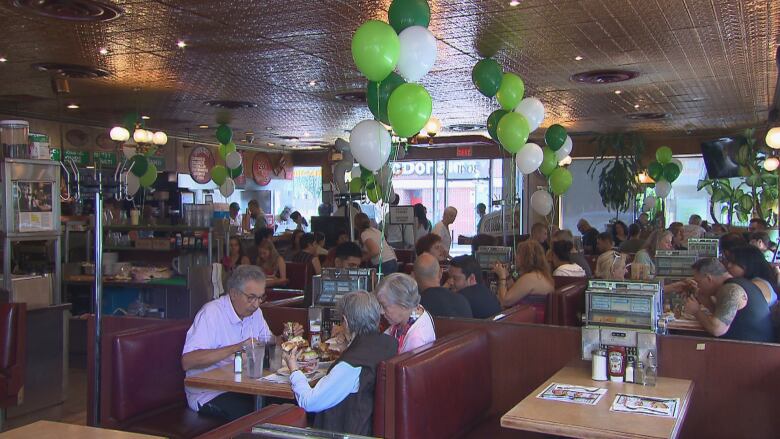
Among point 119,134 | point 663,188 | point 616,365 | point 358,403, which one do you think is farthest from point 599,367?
point 663,188

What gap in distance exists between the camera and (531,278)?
607 centimetres

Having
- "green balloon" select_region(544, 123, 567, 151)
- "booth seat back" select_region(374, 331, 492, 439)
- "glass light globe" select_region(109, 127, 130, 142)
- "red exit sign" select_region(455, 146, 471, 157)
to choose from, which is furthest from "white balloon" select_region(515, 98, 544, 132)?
"red exit sign" select_region(455, 146, 471, 157)

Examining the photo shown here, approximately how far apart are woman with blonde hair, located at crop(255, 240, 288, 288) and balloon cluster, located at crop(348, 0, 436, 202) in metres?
3.89

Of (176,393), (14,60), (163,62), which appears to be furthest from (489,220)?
(176,393)

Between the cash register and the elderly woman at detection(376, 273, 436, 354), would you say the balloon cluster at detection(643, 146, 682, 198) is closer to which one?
the cash register

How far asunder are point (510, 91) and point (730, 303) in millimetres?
3240

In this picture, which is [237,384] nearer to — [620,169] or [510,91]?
[510,91]

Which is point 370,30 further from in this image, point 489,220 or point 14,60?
point 489,220

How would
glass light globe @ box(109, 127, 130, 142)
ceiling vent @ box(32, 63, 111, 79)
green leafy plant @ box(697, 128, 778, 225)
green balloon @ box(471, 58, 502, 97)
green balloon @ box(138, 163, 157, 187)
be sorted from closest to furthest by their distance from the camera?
green balloon @ box(471, 58, 502, 97), ceiling vent @ box(32, 63, 111, 79), glass light globe @ box(109, 127, 130, 142), green balloon @ box(138, 163, 157, 187), green leafy plant @ box(697, 128, 778, 225)

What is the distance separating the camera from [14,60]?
777 centimetres

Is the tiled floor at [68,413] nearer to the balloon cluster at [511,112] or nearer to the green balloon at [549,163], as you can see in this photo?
the balloon cluster at [511,112]

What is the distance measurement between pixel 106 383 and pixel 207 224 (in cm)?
502

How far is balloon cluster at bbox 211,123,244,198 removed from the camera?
11852 mm

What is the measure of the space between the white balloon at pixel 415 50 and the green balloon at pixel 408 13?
0.27 feet
